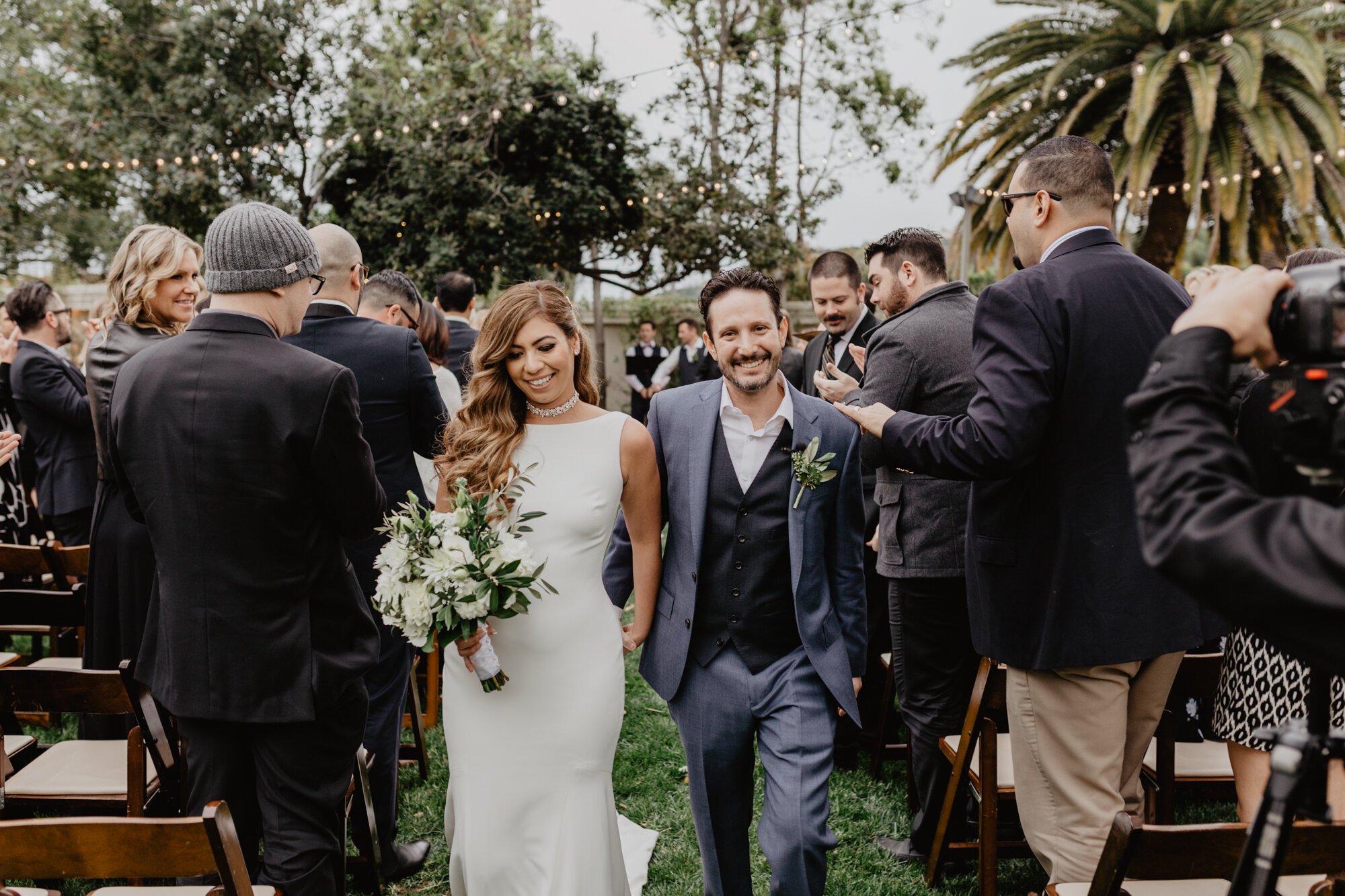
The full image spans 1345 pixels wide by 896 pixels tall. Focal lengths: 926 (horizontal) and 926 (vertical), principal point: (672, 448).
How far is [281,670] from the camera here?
2.50m

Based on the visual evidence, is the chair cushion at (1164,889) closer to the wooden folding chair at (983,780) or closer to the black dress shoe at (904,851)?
the wooden folding chair at (983,780)

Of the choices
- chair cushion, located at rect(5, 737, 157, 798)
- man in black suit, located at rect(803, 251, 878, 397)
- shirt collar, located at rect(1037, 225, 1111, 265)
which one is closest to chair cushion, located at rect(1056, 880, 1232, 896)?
shirt collar, located at rect(1037, 225, 1111, 265)

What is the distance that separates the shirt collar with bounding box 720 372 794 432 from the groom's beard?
0.09m

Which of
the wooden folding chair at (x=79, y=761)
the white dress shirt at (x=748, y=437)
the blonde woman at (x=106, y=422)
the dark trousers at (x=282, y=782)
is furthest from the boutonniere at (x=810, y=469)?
the blonde woman at (x=106, y=422)

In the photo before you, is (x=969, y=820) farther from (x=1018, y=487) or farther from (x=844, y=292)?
(x=844, y=292)

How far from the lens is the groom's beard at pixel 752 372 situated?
2896mm

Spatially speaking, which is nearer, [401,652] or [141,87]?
[401,652]

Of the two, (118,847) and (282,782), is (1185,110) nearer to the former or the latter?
(282,782)

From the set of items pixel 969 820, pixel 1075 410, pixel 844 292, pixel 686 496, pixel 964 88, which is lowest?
pixel 969 820

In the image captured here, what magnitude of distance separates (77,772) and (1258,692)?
3898 mm

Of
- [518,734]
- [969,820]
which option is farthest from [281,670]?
[969,820]

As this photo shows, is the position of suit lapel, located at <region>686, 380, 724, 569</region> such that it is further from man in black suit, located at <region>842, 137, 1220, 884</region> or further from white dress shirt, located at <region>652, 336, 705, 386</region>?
white dress shirt, located at <region>652, 336, 705, 386</region>

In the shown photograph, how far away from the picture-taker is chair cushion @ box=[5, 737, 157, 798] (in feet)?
10.4

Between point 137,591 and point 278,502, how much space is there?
1437mm
